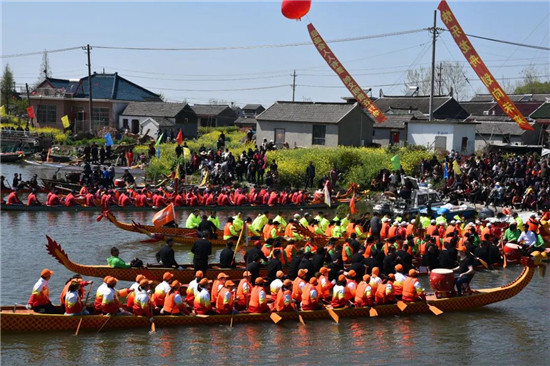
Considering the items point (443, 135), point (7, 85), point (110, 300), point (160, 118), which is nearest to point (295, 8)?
point (110, 300)

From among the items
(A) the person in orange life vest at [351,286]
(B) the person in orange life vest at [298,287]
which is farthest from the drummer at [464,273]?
(B) the person in orange life vest at [298,287]

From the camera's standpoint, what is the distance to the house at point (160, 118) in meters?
55.3

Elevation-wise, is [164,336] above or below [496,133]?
below

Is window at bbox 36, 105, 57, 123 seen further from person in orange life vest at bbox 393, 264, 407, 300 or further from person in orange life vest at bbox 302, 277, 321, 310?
person in orange life vest at bbox 393, 264, 407, 300

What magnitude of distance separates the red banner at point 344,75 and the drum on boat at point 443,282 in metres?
19.8

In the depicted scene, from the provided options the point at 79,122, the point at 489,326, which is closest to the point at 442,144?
the point at 489,326

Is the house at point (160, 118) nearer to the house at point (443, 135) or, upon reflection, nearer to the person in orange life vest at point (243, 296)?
the house at point (443, 135)

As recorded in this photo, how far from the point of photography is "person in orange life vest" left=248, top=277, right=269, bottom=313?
14.9 m

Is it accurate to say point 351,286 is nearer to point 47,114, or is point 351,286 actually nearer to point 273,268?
point 273,268

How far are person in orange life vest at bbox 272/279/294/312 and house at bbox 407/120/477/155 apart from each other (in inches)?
999

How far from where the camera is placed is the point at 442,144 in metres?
38.7

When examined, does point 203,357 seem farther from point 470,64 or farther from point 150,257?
point 470,64

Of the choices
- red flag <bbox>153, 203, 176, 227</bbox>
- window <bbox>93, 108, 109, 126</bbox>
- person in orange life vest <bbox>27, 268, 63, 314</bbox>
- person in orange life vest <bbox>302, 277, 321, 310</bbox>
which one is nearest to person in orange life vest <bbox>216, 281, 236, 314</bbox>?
person in orange life vest <bbox>302, 277, 321, 310</bbox>

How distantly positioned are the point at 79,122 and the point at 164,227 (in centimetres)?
3934
